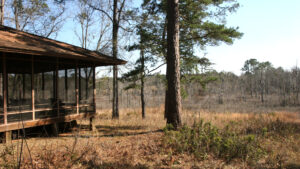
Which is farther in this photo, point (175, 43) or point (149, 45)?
point (149, 45)

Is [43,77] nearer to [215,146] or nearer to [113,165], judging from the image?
[113,165]

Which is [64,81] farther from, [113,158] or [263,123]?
[263,123]

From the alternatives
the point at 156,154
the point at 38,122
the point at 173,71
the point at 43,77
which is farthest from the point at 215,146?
the point at 43,77

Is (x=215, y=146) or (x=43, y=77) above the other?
(x=43, y=77)

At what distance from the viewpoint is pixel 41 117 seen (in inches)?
258

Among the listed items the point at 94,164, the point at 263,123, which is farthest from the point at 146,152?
the point at 263,123

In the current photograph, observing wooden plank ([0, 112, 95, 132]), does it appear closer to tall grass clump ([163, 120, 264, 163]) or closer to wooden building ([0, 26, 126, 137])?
wooden building ([0, 26, 126, 137])

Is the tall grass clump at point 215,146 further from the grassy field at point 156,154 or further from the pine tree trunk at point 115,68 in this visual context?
the pine tree trunk at point 115,68

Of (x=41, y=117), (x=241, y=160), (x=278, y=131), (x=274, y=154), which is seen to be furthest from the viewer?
(x=278, y=131)

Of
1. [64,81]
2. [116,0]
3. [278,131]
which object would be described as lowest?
[278,131]

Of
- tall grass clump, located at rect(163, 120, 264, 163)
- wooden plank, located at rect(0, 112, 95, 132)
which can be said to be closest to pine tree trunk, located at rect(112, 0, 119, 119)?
wooden plank, located at rect(0, 112, 95, 132)

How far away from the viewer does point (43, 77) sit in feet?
33.5

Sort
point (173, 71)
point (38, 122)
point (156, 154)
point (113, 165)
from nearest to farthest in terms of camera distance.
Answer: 1. point (113, 165)
2. point (156, 154)
3. point (38, 122)
4. point (173, 71)

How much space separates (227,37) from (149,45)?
3.75m
